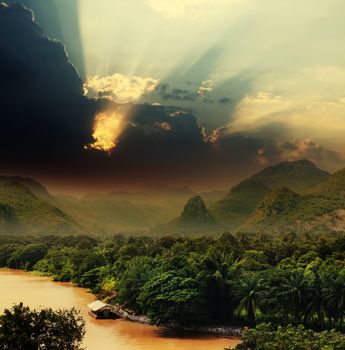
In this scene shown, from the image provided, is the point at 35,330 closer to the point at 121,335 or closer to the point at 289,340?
the point at 289,340

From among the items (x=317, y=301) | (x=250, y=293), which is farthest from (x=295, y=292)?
(x=250, y=293)

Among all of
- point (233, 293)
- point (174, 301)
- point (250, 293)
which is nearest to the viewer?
point (250, 293)

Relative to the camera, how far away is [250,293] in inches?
1507

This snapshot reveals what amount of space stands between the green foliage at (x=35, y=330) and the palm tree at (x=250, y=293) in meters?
17.8

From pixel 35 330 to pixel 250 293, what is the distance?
20.3 m

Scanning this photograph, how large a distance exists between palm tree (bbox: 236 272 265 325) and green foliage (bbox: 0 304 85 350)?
17822 millimetres

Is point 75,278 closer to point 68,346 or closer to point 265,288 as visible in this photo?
point 265,288

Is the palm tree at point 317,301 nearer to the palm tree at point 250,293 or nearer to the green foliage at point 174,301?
the palm tree at point 250,293

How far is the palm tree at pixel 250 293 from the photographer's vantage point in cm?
3838

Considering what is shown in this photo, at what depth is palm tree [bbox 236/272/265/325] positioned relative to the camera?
38.4 meters

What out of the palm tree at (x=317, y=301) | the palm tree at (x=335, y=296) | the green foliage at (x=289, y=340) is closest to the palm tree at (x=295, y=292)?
the palm tree at (x=317, y=301)

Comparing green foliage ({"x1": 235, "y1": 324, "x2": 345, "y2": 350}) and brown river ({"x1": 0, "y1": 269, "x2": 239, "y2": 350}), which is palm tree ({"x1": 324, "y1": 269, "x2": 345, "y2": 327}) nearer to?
brown river ({"x1": 0, "y1": 269, "x2": 239, "y2": 350})

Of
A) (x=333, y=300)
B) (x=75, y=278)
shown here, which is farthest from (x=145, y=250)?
(x=333, y=300)

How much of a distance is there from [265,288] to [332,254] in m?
21.6
